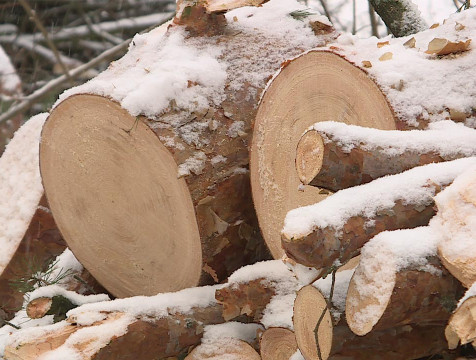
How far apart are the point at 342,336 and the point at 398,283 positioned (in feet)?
0.70

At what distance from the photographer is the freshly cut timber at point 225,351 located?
1.70 metres

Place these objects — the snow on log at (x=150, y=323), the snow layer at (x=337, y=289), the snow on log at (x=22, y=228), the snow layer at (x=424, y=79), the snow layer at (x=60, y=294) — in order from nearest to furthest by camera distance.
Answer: the snow layer at (x=337, y=289), the snow on log at (x=150, y=323), the snow layer at (x=424, y=79), the snow layer at (x=60, y=294), the snow on log at (x=22, y=228)

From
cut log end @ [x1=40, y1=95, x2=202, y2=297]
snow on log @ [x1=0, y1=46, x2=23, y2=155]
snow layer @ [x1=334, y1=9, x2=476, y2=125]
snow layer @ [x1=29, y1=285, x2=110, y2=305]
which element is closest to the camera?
snow layer @ [x1=334, y1=9, x2=476, y2=125]

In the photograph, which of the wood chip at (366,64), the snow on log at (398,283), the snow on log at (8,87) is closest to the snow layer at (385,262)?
the snow on log at (398,283)

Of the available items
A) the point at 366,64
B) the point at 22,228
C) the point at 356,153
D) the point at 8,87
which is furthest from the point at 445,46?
the point at 8,87

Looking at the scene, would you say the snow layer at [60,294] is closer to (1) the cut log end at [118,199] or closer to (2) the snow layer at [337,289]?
(1) the cut log end at [118,199]

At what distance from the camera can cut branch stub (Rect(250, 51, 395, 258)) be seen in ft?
5.79

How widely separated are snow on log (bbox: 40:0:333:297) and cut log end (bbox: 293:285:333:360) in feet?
1.59

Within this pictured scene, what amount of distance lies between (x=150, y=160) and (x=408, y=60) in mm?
Answer: 750

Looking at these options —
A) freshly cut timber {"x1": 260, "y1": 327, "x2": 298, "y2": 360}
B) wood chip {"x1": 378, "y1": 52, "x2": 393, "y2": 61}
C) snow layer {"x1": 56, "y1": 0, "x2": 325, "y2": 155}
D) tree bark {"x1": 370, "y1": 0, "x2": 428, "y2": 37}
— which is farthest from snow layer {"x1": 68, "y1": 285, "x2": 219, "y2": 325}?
tree bark {"x1": 370, "y1": 0, "x2": 428, "y2": 37}

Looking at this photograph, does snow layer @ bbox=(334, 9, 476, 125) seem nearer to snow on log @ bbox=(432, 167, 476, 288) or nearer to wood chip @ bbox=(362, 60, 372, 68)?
wood chip @ bbox=(362, 60, 372, 68)

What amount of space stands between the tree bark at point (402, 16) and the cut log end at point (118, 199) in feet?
4.26

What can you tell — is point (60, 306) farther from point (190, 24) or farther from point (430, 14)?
point (430, 14)

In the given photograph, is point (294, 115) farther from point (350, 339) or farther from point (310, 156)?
point (350, 339)
